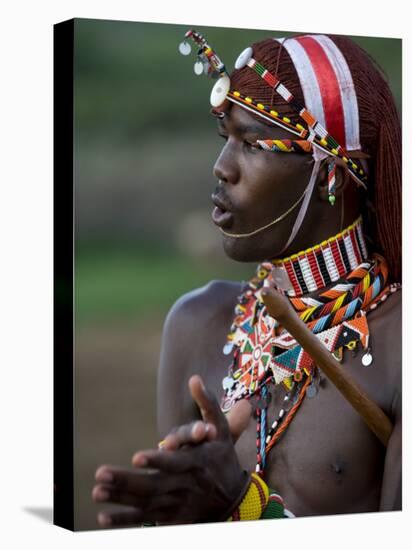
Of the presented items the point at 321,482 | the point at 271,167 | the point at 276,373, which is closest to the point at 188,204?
the point at 271,167

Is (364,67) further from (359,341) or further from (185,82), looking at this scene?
(359,341)

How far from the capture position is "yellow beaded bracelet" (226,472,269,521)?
183 inches

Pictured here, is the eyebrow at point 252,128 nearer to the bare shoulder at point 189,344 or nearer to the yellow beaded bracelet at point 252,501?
the bare shoulder at point 189,344

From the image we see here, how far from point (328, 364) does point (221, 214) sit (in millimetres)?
651

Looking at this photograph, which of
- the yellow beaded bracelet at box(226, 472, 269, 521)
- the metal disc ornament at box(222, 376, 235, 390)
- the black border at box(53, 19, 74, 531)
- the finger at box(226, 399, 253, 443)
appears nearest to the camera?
the finger at box(226, 399, 253, 443)

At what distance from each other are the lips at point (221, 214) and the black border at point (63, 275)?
511 millimetres

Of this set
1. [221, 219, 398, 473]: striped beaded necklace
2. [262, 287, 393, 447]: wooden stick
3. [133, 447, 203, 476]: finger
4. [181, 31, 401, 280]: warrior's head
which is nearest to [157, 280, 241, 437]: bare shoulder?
[221, 219, 398, 473]: striped beaded necklace

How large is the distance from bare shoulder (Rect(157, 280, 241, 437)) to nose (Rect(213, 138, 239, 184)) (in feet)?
1.35

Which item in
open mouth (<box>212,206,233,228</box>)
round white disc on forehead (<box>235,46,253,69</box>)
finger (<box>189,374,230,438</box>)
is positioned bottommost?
finger (<box>189,374,230,438</box>)

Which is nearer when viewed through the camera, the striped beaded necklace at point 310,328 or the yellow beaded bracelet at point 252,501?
the yellow beaded bracelet at point 252,501

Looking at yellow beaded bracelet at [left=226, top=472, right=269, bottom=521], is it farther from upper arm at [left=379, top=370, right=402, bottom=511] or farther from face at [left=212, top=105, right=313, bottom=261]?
face at [left=212, top=105, right=313, bottom=261]

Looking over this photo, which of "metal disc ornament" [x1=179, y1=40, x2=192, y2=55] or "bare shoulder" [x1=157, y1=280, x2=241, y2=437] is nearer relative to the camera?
"metal disc ornament" [x1=179, y1=40, x2=192, y2=55]

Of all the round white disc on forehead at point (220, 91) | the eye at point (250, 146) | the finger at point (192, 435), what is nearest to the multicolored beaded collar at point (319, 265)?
the eye at point (250, 146)

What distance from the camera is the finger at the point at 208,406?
429 centimetres
